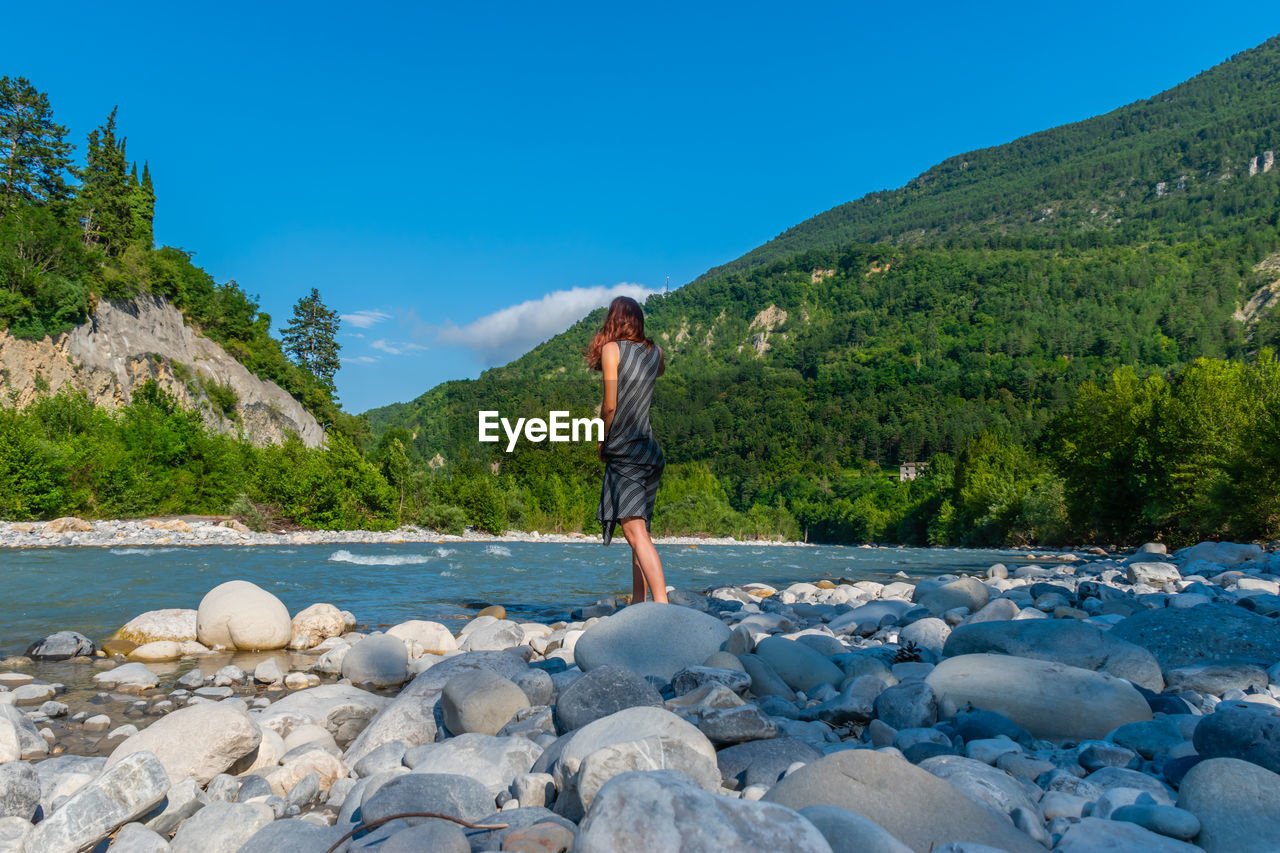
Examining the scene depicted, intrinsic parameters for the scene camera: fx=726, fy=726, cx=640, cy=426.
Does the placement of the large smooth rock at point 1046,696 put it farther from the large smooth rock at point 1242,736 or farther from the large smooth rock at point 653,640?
the large smooth rock at point 653,640

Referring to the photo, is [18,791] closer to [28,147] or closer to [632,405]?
[632,405]

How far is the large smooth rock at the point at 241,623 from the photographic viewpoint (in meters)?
6.64

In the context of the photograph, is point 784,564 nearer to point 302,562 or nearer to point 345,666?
point 302,562

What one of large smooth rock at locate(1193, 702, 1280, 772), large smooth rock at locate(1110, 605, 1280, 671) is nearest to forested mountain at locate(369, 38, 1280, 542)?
large smooth rock at locate(1110, 605, 1280, 671)

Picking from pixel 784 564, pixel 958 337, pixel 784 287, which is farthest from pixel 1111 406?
pixel 784 287

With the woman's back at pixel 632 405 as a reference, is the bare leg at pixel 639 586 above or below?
below

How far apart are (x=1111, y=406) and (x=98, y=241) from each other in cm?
5426

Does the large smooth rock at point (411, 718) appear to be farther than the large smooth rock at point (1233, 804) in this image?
Yes

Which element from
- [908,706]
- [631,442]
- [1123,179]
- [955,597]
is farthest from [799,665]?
[1123,179]

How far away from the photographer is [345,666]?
18.6 ft

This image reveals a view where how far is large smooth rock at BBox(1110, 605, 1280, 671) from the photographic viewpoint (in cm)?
419

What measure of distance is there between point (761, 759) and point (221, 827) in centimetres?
193

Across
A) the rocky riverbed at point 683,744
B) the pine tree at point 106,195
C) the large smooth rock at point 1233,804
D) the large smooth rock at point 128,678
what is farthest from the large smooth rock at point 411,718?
the pine tree at point 106,195

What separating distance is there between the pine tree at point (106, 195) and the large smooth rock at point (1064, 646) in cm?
5001
